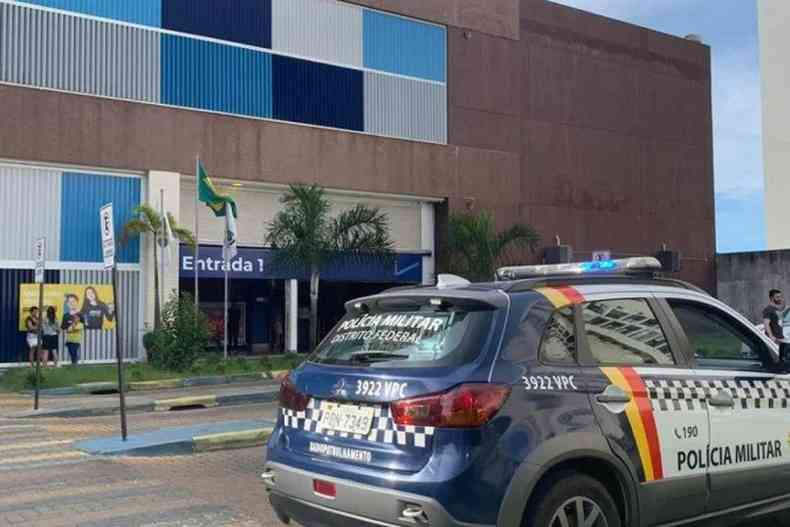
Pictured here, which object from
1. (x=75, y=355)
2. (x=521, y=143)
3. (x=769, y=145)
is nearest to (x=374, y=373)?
(x=75, y=355)

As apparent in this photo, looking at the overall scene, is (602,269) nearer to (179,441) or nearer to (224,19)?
(179,441)

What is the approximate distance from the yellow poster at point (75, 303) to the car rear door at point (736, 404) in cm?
1817

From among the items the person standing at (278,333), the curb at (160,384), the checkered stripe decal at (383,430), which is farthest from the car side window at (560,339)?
the person standing at (278,333)

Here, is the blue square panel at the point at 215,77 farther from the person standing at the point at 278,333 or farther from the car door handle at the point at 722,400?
the car door handle at the point at 722,400

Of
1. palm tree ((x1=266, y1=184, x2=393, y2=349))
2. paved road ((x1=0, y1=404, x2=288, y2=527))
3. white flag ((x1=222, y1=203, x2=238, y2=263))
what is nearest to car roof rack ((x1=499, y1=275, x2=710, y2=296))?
paved road ((x1=0, y1=404, x2=288, y2=527))

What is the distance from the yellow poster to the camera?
20.5m

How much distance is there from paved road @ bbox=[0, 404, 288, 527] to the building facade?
40.7ft

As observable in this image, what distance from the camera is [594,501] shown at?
4473mm

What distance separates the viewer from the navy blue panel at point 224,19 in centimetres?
2369

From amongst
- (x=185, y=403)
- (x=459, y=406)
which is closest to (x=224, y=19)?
(x=185, y=403)

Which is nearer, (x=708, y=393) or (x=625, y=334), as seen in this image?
(x=625, y=334)

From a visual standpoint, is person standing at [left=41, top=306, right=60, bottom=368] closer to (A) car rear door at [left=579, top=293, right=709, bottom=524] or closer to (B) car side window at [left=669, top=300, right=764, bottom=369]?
(B) car side window at [left=669, top=300, right=764, bottom=369]

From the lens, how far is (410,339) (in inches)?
187

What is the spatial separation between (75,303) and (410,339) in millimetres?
18460
